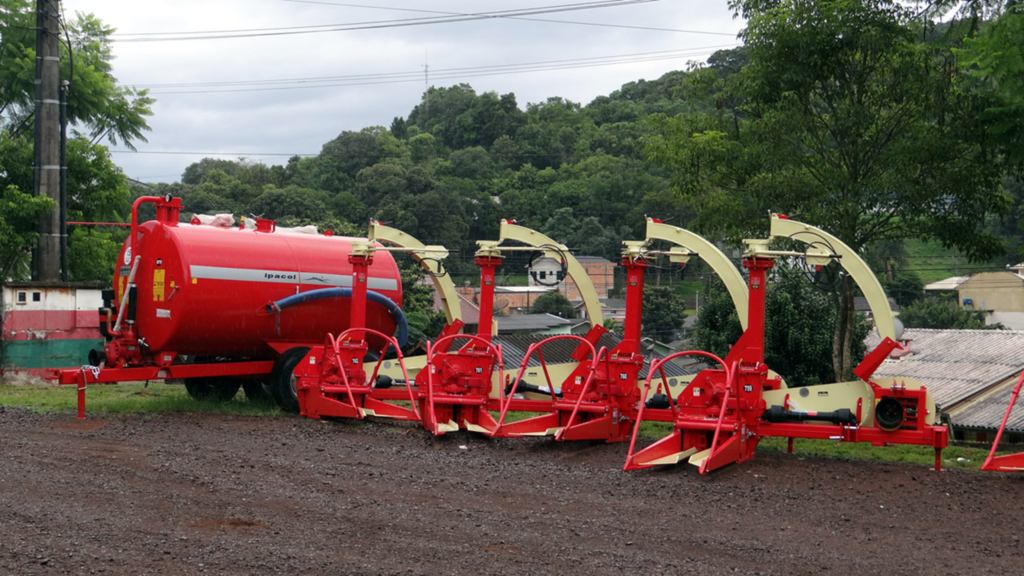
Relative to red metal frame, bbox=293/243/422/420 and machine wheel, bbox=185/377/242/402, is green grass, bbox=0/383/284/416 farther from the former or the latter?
red metal frame, bbox=293/243/422/420

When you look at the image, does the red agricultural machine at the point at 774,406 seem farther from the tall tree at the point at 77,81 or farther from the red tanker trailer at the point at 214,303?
the tall tree at the point at 77,81

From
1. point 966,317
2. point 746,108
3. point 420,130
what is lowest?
point 966,317

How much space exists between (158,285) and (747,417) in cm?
862

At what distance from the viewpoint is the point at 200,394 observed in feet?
52.5

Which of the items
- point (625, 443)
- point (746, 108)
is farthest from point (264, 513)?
point (746, 108)

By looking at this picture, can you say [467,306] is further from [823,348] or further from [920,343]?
[823,348]

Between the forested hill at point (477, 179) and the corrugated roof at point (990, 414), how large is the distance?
13010 mm

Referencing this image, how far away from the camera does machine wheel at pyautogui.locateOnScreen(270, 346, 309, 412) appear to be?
45.9ft

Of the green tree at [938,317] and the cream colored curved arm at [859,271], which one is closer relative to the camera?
the cream colored curved arm at [859,271]

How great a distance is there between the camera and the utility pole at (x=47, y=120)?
19.5 metres

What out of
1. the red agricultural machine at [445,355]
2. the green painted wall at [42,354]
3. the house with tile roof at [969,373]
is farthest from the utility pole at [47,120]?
the house with tile roof at [969,373]

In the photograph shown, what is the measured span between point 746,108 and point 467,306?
145 ft

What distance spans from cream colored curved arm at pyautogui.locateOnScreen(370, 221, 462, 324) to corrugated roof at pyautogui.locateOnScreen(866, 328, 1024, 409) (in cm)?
1524

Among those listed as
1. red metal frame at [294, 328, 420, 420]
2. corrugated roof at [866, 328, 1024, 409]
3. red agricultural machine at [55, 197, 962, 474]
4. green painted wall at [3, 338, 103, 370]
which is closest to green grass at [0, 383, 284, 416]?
red agricultural machine at [55, 197, 962, 474]
